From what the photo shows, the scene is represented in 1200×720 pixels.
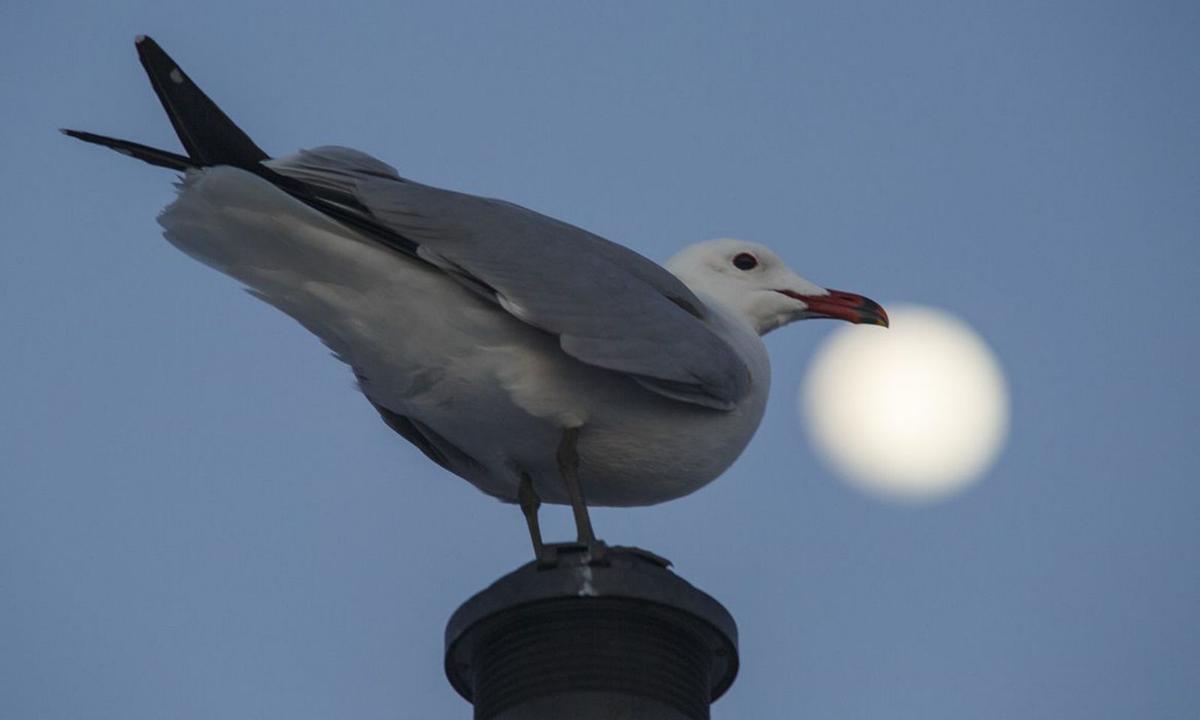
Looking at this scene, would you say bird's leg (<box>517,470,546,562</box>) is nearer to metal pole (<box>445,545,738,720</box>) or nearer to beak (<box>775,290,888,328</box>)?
metal pole (<box>445,545,738,720</box>)

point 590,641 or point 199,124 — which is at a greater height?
point 199,124

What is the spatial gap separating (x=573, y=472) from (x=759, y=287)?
59.6 inches

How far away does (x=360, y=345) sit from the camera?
4719 mm

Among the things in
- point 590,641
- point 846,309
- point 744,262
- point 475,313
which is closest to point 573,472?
point 475,313

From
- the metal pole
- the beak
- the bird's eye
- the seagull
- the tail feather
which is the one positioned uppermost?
the bird's eye

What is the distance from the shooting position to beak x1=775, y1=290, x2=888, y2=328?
6.04 m

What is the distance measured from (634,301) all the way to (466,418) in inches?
24.0

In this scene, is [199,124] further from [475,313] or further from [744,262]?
[744,262]

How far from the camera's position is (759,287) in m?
5.99

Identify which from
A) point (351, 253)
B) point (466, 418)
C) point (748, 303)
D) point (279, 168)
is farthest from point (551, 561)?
point (748, 303)

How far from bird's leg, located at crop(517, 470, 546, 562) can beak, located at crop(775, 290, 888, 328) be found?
1499mm

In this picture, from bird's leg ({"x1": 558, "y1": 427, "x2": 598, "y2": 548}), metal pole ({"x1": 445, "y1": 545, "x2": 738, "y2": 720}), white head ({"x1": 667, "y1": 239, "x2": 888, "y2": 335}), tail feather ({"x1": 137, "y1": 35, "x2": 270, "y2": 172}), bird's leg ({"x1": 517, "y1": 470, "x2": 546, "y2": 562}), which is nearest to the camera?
metal pole ({"x1": 445, "y1": 545, "x2": 738, "y2": 720})

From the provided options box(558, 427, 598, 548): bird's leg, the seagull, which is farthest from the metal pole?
box(558, 427, 598, 548): bird's leg

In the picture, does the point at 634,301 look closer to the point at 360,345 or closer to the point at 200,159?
the point at 360,345
